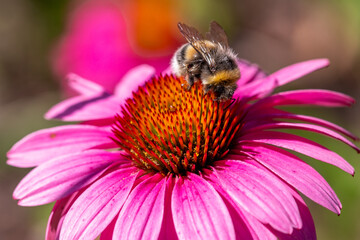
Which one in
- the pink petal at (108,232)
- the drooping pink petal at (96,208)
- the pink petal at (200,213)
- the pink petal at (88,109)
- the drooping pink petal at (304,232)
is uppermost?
the pink petal at (88,109)

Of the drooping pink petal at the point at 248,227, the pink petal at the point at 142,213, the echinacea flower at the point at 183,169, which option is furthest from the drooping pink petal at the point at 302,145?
the pink petal at the point at 142,213

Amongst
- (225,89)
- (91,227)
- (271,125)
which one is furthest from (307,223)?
(91,227)

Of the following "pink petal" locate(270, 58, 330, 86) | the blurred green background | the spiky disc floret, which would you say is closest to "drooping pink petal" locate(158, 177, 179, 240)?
the spiky disc floret

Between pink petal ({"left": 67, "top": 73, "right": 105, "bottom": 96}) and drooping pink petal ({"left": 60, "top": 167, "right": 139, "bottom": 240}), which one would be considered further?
pink petal ({"left": 67, "top": 73, "right": 105, "bottom": 96})

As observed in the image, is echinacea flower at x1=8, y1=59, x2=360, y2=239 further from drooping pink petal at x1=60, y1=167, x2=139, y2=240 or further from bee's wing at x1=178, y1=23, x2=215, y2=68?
bee's wing at x1=178, y1=23, x2=215, y2=68

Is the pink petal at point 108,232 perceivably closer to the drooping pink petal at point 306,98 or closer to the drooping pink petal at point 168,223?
the drooping pink petal at point 168,223

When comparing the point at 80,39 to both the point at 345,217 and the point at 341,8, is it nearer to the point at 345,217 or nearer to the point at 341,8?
the point at 341,8
